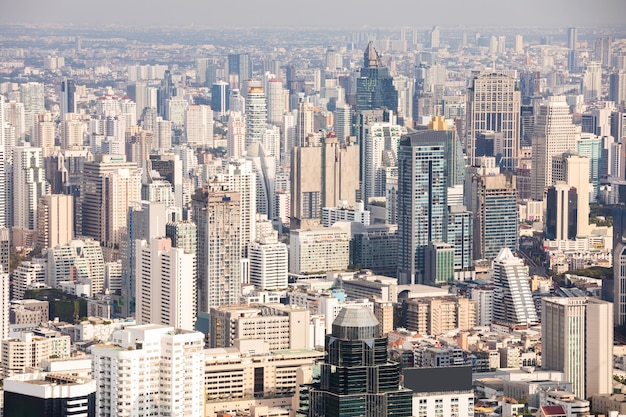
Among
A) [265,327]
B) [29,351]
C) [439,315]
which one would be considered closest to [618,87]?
[439,315]

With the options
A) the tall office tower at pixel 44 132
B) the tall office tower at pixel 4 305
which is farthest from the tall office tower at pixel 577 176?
the tall office tower at pixel 4 305

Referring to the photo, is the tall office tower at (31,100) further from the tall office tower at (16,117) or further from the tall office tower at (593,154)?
the tall office tower at (593,154)

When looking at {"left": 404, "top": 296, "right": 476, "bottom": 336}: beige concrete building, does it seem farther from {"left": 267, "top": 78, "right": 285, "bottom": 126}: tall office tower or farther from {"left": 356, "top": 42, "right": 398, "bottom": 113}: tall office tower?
{"left": 267, "top": 78, "right": 285, "bottom": 126}: tall office tower

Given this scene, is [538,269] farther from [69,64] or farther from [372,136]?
[69,64]

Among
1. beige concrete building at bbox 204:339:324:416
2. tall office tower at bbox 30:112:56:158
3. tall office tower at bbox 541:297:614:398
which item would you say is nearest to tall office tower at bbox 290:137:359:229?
tall office tower at bbox 30:112:56:158

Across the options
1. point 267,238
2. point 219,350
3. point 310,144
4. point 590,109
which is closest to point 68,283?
point 267,238
